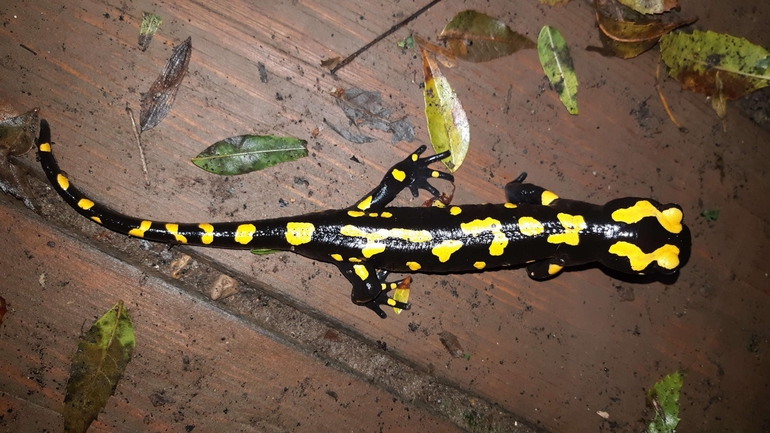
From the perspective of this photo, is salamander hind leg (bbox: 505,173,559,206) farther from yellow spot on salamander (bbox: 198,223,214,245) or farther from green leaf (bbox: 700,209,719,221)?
yellow spot on salamander (bbox: 198,223,214,245)

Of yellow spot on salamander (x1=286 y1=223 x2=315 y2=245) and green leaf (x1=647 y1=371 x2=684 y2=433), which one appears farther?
green leaf (x1=647 y1=371 x2=684 y2=433)

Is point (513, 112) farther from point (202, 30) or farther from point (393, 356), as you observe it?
point (202, 30)

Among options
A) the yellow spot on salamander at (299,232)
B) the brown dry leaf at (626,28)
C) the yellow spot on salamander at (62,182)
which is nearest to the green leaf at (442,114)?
the yellow spot on salamander at (299,232)

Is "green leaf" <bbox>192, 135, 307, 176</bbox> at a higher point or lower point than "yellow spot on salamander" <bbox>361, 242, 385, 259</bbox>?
higher

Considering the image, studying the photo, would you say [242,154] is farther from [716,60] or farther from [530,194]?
[716,60]

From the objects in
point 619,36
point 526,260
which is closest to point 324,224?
point 526,260

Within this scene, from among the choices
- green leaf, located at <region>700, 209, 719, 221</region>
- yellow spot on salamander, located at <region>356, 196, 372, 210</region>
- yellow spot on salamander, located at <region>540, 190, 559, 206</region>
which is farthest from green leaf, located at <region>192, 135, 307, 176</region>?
green leaf, located at <region>700, 209, 719, 221</region>

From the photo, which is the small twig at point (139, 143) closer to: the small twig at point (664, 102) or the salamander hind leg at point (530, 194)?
the salamander hind leg at point (530, 194)
